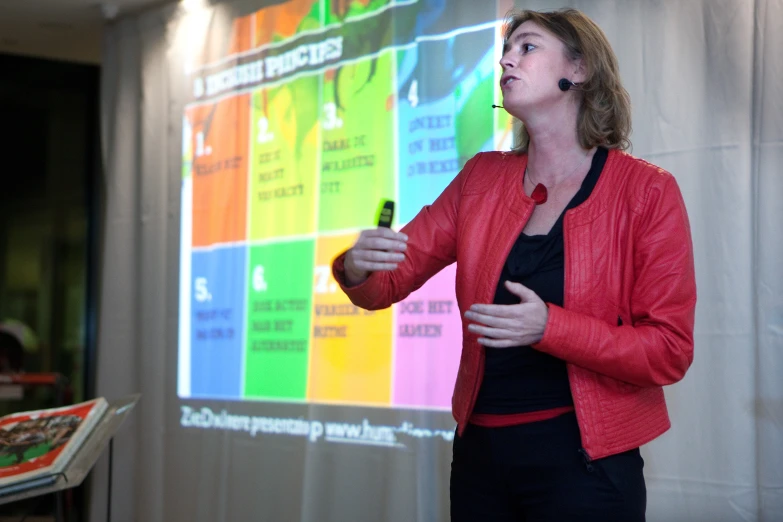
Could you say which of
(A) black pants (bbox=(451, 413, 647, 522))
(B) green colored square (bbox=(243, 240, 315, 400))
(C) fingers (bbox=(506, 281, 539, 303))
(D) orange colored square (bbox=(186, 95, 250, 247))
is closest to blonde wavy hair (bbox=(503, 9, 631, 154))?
(C) fingers (bbox=(506, 281, 539, 303))

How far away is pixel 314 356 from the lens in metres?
3.82

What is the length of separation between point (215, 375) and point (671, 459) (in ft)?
7.98

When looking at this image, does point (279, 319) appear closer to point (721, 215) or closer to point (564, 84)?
point (721, 215)

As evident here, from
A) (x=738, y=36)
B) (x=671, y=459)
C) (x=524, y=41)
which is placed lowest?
(x=671, y=459)

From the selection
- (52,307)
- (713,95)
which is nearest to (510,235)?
(713,95)

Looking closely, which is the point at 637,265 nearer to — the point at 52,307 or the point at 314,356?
the point at 314,356

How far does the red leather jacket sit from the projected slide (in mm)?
1696

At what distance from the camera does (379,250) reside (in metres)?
1.50

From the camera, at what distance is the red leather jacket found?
1.35 m

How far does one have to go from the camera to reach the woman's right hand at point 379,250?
4.88ft

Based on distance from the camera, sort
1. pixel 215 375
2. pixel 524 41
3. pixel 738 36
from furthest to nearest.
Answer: pixel 215 375, pixel 738 36, pixel 524 41

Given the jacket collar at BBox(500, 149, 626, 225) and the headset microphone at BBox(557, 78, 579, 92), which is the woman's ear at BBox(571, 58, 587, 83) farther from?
the jacket collar at BBox(500, 149, 626, 225)

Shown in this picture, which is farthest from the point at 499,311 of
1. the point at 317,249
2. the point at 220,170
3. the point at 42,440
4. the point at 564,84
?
the point at 220,170

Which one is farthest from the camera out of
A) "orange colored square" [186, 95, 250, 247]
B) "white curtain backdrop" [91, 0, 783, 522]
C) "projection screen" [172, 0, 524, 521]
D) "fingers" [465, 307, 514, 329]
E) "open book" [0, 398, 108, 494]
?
"orange colored square" [186, 95, 250, 247]
